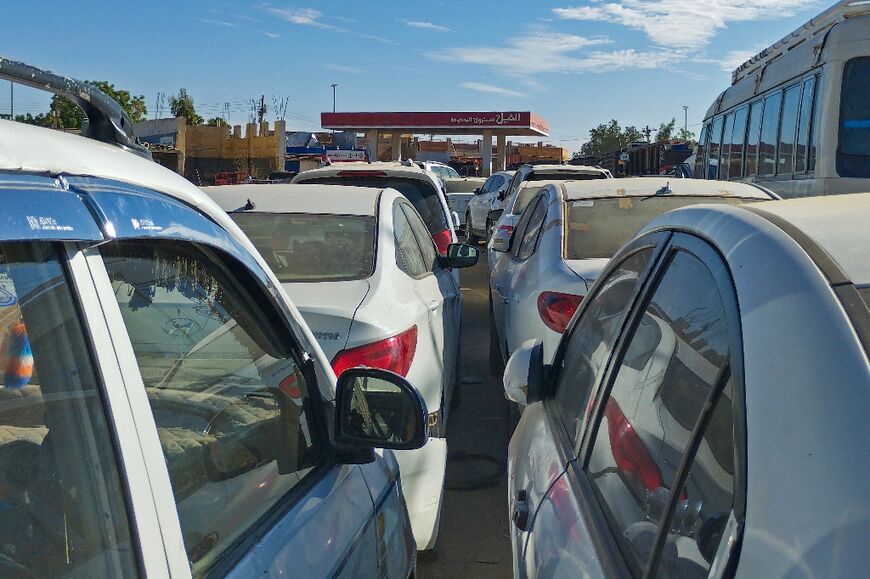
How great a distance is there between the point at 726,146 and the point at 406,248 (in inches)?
424

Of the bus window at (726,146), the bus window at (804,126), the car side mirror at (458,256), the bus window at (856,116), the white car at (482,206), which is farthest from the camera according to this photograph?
the white car at (482,206)

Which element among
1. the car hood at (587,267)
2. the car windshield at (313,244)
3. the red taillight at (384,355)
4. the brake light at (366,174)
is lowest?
the red taillight at (384,355)

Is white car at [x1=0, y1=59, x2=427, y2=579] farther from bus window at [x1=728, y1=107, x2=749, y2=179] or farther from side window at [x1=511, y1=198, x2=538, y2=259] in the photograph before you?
bus window at [x1=728, y1=107, x2=749, y2=179]

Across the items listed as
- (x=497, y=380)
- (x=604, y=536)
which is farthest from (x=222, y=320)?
(x=497, y=380)

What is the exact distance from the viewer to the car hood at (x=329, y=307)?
3.96 m

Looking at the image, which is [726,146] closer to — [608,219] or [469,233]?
[469,233]

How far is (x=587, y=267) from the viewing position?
17.8 ft

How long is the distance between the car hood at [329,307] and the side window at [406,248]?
0.69 metres

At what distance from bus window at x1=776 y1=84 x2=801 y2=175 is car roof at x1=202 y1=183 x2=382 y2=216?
6642mm

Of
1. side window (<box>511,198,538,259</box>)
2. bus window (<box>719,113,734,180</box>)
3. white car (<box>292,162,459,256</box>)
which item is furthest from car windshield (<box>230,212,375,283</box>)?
bus window (<box>719,113,734,180</box>)

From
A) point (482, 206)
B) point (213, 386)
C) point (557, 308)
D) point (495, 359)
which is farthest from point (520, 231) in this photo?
point (482, 206)

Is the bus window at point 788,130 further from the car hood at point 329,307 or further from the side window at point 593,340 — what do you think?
the side window at point 593,340

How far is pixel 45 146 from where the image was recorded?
1.39m

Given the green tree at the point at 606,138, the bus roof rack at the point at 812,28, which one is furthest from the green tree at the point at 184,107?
the bus roof rack at the point at 812,28
